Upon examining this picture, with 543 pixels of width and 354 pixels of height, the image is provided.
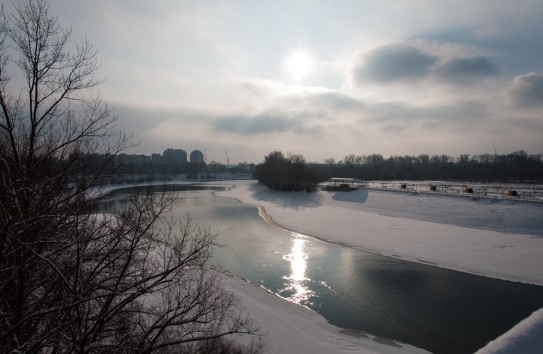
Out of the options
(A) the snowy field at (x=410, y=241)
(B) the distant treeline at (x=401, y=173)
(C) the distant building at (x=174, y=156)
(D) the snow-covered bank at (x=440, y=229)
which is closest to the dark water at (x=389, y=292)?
(A) the snowy field at (x=410, y=241)

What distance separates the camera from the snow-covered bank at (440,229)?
63.8ft

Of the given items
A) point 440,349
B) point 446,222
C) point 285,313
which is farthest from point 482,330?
point 446,222

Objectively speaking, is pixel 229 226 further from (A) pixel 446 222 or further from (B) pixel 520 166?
(B) pixel 520 166

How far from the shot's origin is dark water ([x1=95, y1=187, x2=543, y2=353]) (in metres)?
11.5

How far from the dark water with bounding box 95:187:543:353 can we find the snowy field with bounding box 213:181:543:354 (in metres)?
0.75

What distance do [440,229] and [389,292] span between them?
15.2 meters

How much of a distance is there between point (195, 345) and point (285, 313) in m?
4.03

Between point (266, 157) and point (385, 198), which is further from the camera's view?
point (266, 157)

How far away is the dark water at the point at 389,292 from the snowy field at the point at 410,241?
75 centimetres

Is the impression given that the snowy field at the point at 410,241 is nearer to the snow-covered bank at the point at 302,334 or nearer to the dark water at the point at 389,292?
the snow-covered bank at the point at 302,334

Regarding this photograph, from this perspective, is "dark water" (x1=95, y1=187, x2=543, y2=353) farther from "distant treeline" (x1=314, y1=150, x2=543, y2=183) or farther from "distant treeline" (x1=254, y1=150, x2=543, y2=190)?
"distant treeline" (x1=314, y1=150, x2=543, y2=183)

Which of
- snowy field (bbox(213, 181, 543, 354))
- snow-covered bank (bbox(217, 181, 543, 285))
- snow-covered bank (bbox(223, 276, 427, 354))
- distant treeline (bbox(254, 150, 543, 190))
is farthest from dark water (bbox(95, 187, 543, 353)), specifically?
distant treeline (bbox(254, 150, 543, 190))

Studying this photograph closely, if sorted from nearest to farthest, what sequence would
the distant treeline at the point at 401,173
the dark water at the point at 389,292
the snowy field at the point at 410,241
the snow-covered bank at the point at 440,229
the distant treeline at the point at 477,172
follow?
the snowy field at the point at 410,241
the dark water at the point at 389,292
the snow-covered bank at the point at 440,229
the distant treeline at the point at 401,173
the distant treeline at the point at 477,172

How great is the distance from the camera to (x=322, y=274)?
17.2 m
